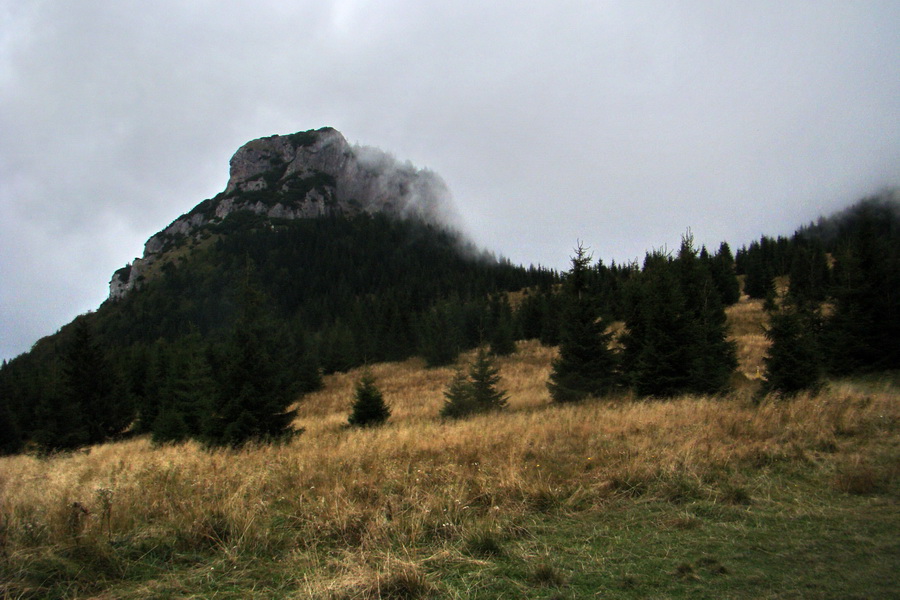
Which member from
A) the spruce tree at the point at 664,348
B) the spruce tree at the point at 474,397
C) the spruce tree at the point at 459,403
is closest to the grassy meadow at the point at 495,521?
the spruce tree at the point at 664,348

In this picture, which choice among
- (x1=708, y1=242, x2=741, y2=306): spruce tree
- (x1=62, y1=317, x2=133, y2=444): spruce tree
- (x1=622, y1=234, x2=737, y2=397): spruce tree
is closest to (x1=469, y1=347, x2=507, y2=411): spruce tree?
(x1=622, y1=234, x2=737, y2=397): spruce tree

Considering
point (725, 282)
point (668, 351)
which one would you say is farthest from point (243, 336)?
point (725, 282)

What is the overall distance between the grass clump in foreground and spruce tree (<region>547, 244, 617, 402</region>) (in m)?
8.97

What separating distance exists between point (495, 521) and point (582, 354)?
13.1 metres

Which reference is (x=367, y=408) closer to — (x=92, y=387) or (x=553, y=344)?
(x=92, y=387)

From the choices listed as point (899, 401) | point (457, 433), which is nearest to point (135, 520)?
point (457, 433)

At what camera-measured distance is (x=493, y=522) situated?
3918mm

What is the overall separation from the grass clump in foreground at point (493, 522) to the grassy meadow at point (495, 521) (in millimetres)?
20

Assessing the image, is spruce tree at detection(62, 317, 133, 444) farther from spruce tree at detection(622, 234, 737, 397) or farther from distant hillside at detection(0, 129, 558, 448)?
spruce tree at detection(622, 234, 737, 397)

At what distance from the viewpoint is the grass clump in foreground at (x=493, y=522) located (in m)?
2.99

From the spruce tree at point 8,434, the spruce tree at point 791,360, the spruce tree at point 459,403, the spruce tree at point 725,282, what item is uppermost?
the spruce tree at point 725,282

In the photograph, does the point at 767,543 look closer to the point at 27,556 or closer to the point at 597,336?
the point at 27,556

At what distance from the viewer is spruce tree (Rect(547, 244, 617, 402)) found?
621 inches

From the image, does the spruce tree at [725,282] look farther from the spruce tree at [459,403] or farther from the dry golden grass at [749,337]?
the spruce tree at [459,403]
